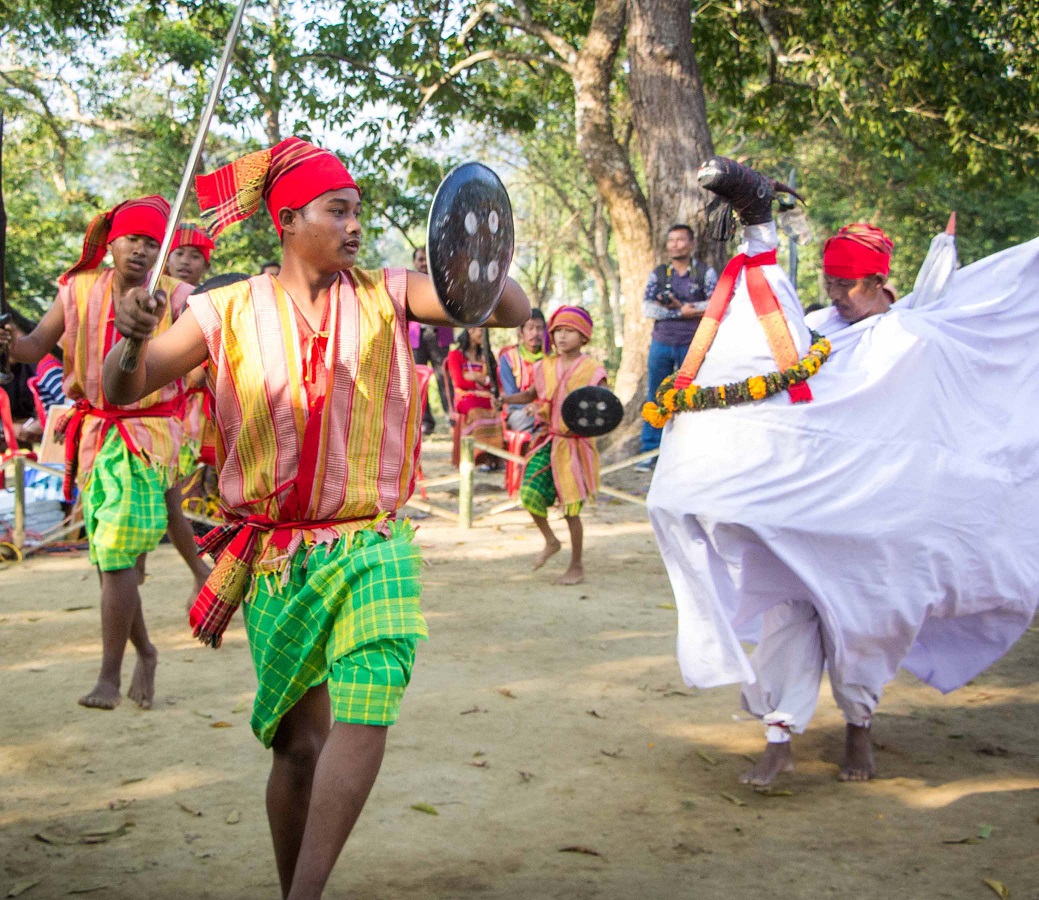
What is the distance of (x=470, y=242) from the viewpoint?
291 centimetres

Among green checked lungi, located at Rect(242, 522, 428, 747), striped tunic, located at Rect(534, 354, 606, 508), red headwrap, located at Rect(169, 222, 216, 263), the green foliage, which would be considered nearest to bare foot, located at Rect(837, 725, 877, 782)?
green checked lungi, located at Rect(242, 522, 428, 747)

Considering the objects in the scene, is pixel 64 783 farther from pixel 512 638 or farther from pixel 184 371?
pixel 512 638

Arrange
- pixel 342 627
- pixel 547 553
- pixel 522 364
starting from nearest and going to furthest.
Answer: pixel 342 627 → pixel 547 553 → pixel 522 364

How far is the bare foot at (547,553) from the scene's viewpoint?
27.9 ft

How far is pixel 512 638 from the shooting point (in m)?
6.60

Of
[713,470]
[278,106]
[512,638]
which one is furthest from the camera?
[278,106]

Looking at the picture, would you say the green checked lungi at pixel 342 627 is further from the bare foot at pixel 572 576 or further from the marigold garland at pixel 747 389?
the bare foot at pixel 572 576

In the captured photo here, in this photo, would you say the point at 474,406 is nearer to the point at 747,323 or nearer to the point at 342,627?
the point at 747,323

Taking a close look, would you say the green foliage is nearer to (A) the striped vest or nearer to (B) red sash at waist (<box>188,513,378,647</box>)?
(A) the striped vest

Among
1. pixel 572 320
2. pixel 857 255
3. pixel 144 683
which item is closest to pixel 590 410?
pixel 572 320

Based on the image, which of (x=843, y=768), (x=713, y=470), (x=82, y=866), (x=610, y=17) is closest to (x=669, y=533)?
(x=713, y=470)

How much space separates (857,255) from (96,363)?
3.16 metres

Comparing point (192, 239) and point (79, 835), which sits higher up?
point (192, 239)

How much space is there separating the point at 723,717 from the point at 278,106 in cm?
1204
